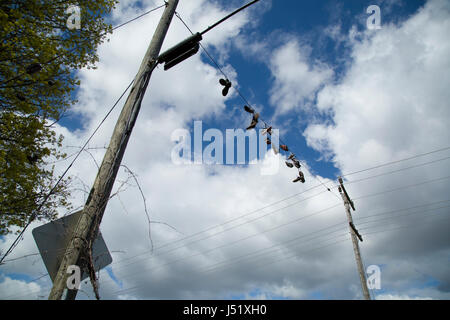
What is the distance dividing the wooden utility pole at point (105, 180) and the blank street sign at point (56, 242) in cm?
9

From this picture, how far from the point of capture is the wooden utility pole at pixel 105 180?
5.46 ft

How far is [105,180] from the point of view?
6.50 ft

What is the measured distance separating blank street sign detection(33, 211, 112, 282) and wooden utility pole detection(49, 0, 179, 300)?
87 mm

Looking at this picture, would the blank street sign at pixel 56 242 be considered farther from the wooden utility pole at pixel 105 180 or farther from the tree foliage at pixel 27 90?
the tree foliage at pixel 27 90

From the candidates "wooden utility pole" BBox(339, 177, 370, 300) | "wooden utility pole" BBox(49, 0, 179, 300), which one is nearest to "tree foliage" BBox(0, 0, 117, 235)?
"wooden utility pole" BBox(49, 0, 179, 300)

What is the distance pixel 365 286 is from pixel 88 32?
1243cm

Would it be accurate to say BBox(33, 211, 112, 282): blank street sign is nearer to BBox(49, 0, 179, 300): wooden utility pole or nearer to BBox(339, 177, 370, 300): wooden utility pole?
BBox(49, 0, 179, 300): wooden utility pole

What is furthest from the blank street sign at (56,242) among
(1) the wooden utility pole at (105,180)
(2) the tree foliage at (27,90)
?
(2) the tree foliage at (27,90)

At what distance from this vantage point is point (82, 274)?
1.74m

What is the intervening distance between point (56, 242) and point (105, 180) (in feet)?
1.92

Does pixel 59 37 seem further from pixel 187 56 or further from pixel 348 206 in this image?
pixel 348 206

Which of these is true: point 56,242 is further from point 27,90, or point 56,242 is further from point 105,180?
point 27,90
